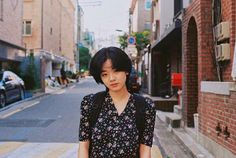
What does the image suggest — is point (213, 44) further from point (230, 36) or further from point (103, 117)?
point (103, 117)

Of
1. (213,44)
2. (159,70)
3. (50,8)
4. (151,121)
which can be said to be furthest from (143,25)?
(151,121)

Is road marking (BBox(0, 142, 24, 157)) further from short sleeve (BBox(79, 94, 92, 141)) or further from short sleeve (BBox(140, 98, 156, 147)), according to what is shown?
short sleeve (BBox(140, 98, 156, 147))

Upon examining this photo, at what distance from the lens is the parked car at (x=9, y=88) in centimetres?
1917

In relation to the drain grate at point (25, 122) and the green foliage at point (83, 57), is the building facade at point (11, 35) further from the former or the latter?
the green foliage at point (83, 57)

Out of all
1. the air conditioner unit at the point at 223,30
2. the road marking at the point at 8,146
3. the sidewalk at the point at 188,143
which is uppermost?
the air conditioner unit at the point at 223,30

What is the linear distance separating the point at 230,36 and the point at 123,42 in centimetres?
5029

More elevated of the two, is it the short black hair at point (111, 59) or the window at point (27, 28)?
the window at point (27, 28)

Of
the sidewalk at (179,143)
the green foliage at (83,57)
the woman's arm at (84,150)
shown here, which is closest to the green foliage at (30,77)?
the sidewalk at (179,143)

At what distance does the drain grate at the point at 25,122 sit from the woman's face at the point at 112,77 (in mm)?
10983

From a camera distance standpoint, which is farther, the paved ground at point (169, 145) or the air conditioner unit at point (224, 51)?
the paved ground at point (169, 145)

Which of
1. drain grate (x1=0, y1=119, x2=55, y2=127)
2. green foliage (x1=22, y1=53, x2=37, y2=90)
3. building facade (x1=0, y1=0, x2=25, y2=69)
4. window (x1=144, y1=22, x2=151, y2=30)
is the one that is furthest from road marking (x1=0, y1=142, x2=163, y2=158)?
window (x1=144, y1=22, x2=151, y2=30)

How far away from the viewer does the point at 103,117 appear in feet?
8.95

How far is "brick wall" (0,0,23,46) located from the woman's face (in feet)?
83.1

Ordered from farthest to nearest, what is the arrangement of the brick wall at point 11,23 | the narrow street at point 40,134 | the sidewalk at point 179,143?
the brick wall at point 11,23 → the narrow street at point 40,134 → the sidewalk at point 179,143
